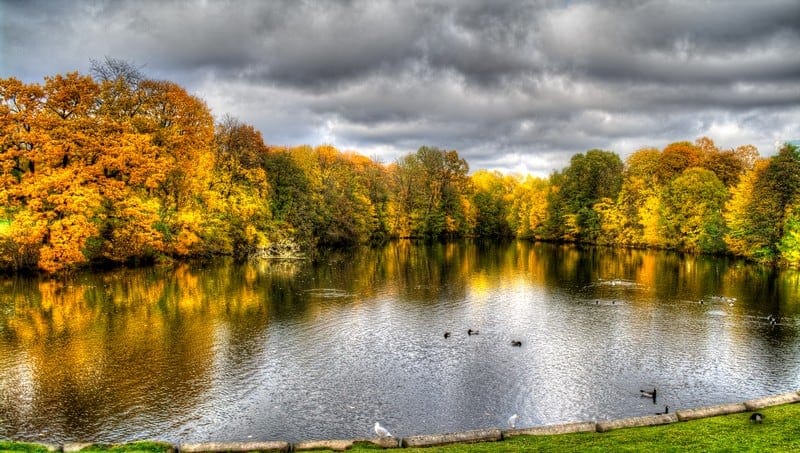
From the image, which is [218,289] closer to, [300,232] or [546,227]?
[300,232]

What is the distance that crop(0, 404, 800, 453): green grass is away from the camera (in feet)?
44.5

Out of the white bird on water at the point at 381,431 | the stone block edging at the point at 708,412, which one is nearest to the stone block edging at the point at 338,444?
the white bird on water at the point at 381,431

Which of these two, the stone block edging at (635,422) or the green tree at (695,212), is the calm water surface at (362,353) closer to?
the stone block edging at (635,422)

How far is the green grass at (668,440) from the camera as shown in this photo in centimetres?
1356

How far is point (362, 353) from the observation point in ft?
86.8

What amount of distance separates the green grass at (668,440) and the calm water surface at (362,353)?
2944 millimetres

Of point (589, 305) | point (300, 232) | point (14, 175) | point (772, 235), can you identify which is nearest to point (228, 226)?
point (300, 232)

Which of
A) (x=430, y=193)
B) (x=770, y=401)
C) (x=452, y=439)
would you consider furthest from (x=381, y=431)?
(x=430, y=193)

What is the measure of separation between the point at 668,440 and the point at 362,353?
1536 cm

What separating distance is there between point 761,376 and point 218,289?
37394 mm

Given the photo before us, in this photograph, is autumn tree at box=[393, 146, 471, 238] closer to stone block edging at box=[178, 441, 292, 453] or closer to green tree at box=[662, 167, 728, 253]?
green tree at box=[662, 167, 728, 253]

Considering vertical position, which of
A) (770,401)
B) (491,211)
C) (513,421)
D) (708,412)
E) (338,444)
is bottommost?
(513,421)

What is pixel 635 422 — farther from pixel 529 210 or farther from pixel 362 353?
pixel 529 210

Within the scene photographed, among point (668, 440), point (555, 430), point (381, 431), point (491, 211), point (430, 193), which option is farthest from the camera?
point (491, 211)
